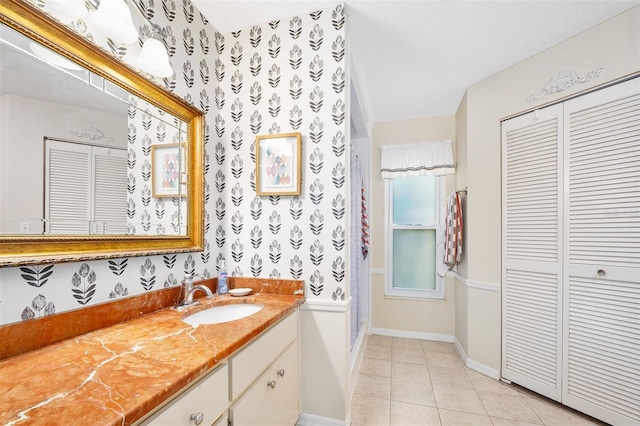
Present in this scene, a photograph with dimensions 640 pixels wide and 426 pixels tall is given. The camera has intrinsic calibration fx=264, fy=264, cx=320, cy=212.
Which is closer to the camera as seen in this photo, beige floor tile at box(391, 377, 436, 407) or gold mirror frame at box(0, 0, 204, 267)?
gold mirror frame at box(0, 0, 204, 267)

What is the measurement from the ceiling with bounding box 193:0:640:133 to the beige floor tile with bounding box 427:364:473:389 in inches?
107

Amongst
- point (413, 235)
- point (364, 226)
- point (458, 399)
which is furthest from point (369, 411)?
point (413, 235)

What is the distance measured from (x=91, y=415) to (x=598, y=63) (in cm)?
305

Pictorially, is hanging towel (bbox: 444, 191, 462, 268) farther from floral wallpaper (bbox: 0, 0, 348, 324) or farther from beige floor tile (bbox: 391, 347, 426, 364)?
floral wallpaper (bbox: 0, 0, 348, 324)

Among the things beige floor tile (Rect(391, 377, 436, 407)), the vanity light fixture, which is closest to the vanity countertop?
the vanity light fixture

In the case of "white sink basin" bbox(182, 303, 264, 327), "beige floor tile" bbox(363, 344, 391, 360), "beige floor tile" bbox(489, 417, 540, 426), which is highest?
"white sink basin" bbox(182, 303, 264, 327)

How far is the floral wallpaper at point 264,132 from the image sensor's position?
160 centimetres

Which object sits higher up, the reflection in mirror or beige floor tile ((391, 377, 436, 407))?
the reflection in mirror

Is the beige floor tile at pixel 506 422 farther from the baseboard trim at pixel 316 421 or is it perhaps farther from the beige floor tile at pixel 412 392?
the baseboard trim at pixel 316 421

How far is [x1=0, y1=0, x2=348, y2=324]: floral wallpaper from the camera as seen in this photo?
160 cm

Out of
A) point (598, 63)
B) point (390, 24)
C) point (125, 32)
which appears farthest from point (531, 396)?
point (125, 32)

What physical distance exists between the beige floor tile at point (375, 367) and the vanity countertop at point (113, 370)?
170cm

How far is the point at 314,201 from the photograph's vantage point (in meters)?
1.70

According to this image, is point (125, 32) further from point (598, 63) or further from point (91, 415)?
point (598, 63)
